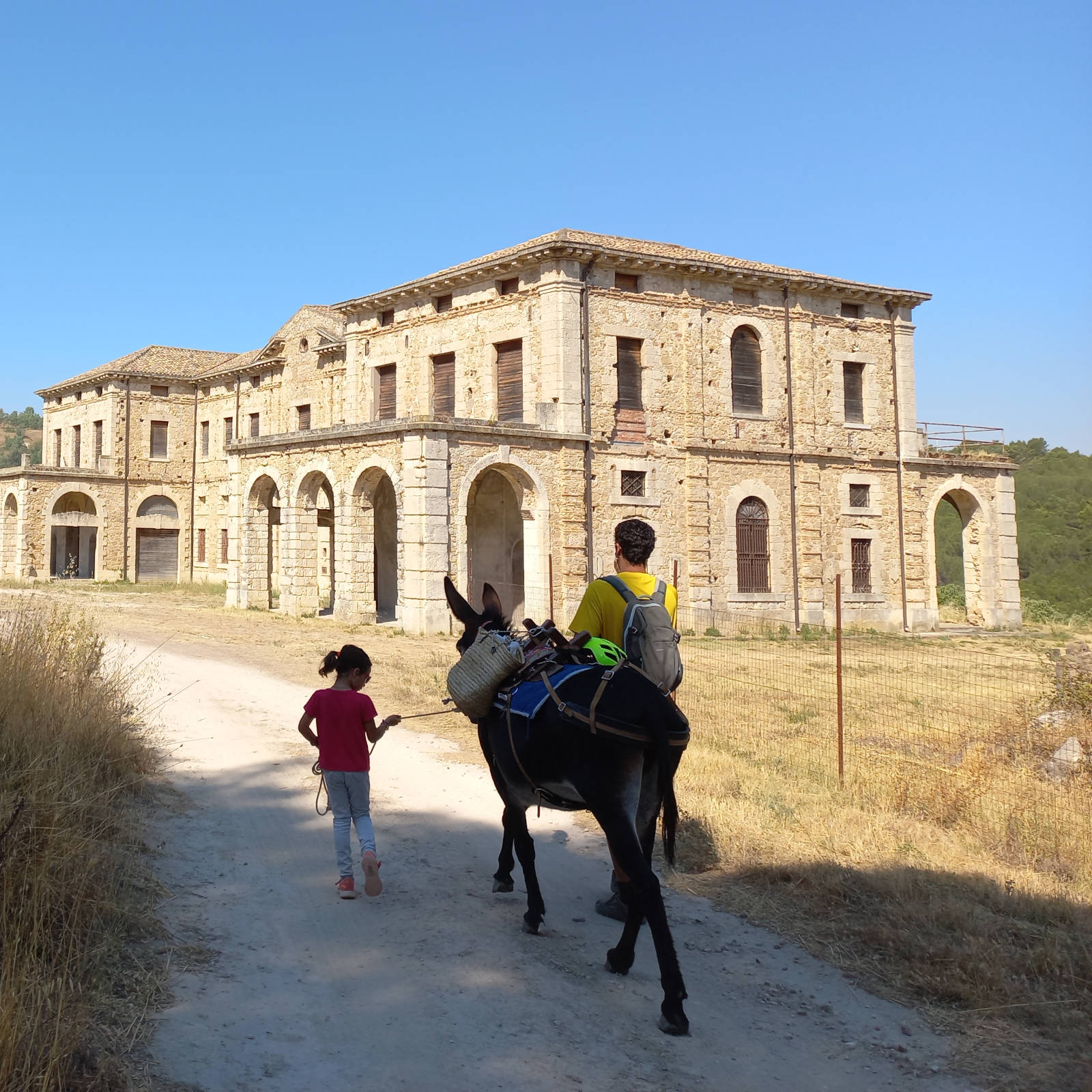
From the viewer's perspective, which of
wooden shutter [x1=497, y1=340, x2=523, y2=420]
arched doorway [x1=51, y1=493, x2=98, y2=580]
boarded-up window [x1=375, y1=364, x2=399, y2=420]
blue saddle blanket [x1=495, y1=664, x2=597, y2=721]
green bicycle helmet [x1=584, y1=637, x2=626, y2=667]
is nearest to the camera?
blue saddle blanket [x1=495, y1=664, x2=597, y2=721]

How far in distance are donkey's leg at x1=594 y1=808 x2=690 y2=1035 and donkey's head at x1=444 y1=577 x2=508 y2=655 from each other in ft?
4.37

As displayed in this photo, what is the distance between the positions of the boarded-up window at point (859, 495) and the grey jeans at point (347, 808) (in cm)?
2316

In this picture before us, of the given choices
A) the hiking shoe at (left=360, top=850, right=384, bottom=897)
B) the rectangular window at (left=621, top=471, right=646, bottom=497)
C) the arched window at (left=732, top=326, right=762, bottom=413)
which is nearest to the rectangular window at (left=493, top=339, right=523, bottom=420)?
the rectangular window at (left=621, top=471, right=646, bottom=497)

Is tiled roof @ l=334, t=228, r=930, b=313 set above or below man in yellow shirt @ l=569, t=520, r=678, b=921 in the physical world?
above

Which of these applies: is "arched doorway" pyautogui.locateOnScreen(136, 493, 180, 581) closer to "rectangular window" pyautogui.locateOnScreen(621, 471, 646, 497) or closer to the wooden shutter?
the wooden shutter

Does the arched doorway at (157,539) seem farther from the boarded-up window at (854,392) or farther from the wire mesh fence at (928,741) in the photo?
the wire mesh fence at (928,741)

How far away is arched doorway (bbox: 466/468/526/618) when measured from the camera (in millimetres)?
24797

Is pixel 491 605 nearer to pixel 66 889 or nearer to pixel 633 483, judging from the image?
pixel 66 889

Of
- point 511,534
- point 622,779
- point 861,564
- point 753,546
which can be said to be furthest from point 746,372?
point 622,779

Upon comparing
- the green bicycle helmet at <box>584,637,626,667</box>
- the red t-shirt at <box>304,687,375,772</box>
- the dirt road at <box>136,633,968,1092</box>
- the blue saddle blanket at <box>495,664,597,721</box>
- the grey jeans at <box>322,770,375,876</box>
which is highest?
the green bicycle helmet at <box>584,637,626,667</box>

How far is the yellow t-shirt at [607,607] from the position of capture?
4.74m

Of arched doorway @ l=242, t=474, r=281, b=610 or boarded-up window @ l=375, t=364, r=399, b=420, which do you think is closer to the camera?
arched doorway @ l=242, t=474, r=281, b=610

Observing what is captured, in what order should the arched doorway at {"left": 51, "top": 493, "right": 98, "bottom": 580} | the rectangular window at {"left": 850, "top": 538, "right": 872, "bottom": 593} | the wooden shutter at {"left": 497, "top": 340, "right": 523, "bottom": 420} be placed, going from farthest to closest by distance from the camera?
the arched doorway at {"left": 51, "top": 493, "right": 98, "bottom": 580}, the rectangular window at {"left": 850, "top": 538, "right": 872, "bottom": 593}, the wooden shutter at {"left": 497, "top": 340, "right": 523, "bottom": 420}

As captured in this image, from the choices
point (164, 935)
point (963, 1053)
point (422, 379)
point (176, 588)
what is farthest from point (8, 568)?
point (963, 1053)
